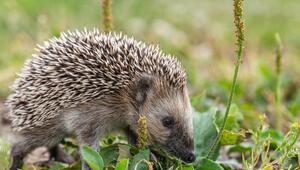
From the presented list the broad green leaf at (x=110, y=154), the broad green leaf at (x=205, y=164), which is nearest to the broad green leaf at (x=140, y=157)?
the broad green leaf at (x=110, y=154)

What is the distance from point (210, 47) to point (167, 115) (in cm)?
787

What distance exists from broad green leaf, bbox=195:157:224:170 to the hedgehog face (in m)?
0.18

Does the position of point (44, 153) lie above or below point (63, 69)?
below

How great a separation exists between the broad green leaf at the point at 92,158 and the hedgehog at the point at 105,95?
25.2 inches

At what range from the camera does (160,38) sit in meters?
13.6

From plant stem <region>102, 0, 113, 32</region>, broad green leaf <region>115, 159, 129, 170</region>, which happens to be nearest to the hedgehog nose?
broad green leaf <region>115, 159, 129, 170</region>

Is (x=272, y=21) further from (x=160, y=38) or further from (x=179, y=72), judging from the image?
(x=179, y=72)

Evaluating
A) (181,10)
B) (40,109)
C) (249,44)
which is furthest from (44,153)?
(181,10)

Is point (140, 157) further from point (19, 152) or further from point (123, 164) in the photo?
point (19, 152)

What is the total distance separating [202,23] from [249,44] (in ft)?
4.85

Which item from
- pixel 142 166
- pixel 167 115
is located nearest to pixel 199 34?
pixel 167 115

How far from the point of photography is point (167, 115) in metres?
6.48

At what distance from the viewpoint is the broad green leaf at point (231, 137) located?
626cm

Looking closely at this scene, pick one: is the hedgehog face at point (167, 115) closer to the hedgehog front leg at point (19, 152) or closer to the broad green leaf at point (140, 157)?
the broad green leaf at point (140, 157)
